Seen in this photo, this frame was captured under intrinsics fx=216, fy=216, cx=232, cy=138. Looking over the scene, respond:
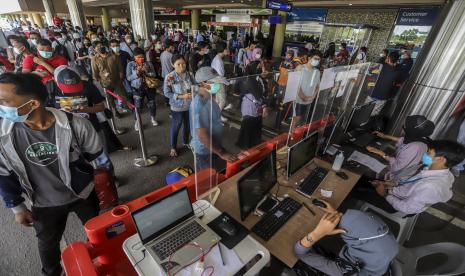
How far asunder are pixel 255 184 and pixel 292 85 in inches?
55.3

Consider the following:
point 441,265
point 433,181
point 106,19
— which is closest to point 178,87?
point 433,181

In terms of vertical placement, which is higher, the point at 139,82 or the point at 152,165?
the point at 139,82

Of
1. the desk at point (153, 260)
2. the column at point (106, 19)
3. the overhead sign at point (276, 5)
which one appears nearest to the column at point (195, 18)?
the column at point (106, 19)

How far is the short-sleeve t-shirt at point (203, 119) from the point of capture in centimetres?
164

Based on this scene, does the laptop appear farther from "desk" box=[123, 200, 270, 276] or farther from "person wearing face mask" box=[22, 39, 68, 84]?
"person wearing face mask" box=[22, 39, 68, 84]

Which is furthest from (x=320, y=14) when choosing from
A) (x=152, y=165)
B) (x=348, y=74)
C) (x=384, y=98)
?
(x=152, y=165)

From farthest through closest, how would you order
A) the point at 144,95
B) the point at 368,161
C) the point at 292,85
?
the point at 144,95 → the point at 368,161 → the point at 292,85

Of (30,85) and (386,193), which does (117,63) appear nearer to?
(30,85)

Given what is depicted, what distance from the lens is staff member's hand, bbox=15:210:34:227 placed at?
1.44 m

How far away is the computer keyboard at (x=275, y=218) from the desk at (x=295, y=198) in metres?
0.03

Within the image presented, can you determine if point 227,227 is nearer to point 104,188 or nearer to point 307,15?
point 104,188

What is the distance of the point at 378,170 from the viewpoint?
2.50 m

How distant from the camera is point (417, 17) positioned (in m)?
9.48

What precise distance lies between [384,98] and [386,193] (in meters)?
3.09
